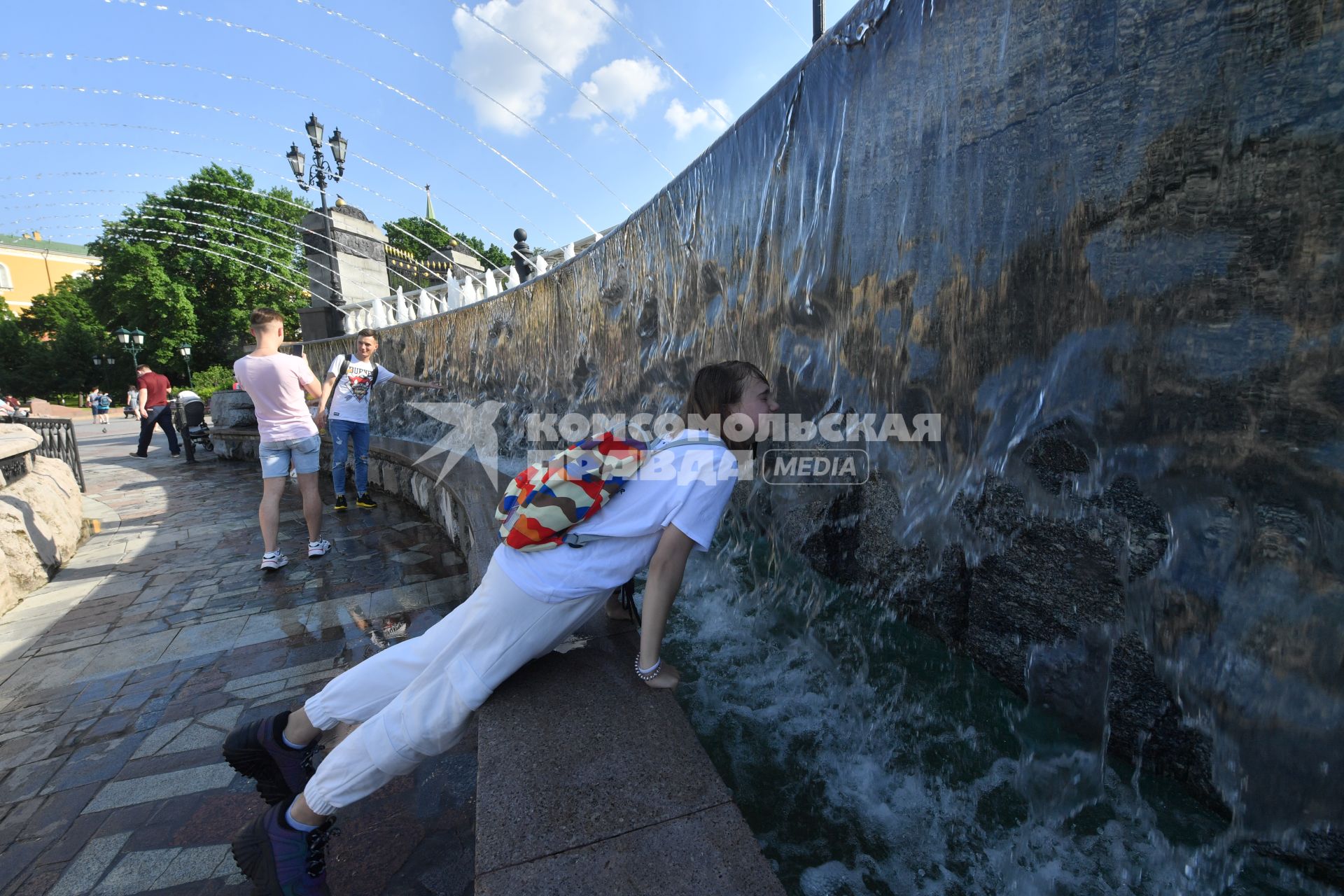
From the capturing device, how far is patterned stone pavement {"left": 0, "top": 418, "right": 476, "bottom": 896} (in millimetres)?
1954

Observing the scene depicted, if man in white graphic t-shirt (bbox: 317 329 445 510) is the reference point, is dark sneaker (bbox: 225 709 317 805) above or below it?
below

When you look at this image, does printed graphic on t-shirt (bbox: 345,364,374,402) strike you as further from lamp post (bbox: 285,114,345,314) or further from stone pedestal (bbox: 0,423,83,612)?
lamp post (bbox: 285,114,345,314)

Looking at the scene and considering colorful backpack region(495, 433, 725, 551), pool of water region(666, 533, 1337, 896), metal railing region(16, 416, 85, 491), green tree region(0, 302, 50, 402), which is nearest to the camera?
pool of water region(666, 533, 1337, 896)

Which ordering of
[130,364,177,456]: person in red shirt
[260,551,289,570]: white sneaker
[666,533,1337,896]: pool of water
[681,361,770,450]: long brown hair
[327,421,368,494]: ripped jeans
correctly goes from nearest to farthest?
[666,533,1337,896]: pool of water, [681,361,770,450]: long brown hair, [260,551,289,570]: white sneaker, [327,421,368,494]: ripped jeans, [130,364,177,456]: person in red shirt

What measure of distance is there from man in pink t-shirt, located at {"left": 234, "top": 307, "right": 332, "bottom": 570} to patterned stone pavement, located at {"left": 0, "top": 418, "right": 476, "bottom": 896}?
0.51 m

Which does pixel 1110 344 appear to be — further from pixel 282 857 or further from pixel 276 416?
pixel 276 416

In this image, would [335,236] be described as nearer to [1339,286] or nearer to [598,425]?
[598,425]

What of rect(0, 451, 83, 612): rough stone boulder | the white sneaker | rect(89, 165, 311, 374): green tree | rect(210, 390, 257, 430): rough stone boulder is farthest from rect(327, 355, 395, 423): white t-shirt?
rect(89, 165, 311, 374): green tree

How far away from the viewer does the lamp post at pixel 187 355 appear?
35.1 metres

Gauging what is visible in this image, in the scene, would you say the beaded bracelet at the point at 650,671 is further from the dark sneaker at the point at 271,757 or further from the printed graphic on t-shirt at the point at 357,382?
the printed graphic on t-shirt at the point at 357,382

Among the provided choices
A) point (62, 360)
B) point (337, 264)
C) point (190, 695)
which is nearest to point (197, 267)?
point (62, 360)


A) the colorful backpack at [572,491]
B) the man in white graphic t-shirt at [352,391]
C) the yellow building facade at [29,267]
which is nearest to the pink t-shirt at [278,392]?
the man in white graphic t-shirt at [352,391]

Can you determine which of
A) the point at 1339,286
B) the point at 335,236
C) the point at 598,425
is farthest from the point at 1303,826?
the point at 335,236

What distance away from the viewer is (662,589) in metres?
1.81
